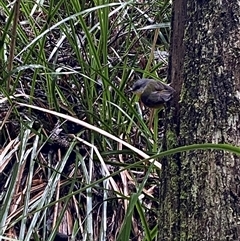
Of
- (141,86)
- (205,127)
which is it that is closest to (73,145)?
(141,86)

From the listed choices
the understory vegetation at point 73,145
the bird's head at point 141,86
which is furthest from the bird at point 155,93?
the understory vegetation at point 73,145

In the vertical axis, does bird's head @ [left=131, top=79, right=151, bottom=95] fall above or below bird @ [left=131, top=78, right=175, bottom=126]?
above

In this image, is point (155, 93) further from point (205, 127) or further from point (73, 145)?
point (73, 145)

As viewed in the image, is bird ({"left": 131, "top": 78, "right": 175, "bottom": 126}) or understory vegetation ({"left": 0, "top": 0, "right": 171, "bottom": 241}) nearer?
bird ({"left": 131, "top": 78, "right": 175, "bottom": 126})

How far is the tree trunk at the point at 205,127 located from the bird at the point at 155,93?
0.06ft

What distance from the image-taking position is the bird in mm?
674

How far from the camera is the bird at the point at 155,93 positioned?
674mm

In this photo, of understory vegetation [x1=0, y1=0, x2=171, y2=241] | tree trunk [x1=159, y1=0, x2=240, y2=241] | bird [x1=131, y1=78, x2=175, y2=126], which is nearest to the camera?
tree trunk [x1=159, y1=0, x2=240, y2=241]

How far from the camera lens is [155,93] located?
0.70 metres

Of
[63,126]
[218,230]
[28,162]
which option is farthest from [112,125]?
[218,230]

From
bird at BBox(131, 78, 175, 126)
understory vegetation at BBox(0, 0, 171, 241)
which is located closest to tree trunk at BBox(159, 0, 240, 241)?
bird at BBox(131, 78, 175, 126)

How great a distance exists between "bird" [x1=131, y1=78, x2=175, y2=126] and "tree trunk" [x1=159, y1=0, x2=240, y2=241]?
2 centimetres

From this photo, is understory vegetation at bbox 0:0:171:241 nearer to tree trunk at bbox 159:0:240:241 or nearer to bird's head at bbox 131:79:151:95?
bird's head at bbox 131:79:151:95

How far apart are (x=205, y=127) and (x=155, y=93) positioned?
0.40 feet
